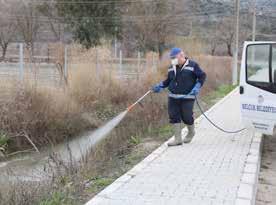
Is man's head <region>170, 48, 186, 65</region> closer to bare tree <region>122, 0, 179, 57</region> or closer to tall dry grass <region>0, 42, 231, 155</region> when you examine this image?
tall dry grass <region>0, 42, 231, 155</region>

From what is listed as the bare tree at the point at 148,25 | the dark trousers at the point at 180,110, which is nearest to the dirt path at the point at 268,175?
the dark trousers at the point at 180,110

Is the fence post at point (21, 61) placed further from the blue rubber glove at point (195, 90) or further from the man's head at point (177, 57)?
the blue rubber glove at point (195, 90)

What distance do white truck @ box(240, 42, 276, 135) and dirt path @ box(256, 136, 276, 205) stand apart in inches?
23.5

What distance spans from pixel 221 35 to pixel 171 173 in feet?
213

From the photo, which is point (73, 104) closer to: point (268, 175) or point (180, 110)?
point (180, 110)

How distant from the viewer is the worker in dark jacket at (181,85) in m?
9.41

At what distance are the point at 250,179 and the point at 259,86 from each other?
2.76m

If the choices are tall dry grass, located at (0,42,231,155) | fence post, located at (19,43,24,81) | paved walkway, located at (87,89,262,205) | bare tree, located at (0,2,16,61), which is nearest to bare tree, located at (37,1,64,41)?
bare tree, located at (0,2,16,61)

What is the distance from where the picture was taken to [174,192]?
6.52 metres

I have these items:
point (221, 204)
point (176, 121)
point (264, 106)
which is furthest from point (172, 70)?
point (221, 204)

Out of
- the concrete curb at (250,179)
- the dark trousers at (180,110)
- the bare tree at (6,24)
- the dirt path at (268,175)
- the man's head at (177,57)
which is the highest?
the bare tree at (6,24)

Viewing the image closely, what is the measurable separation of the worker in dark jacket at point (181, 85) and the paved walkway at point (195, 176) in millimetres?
546

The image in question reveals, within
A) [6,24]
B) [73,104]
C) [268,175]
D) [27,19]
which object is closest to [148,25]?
[27,19]

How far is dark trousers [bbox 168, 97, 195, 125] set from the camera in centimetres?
959
